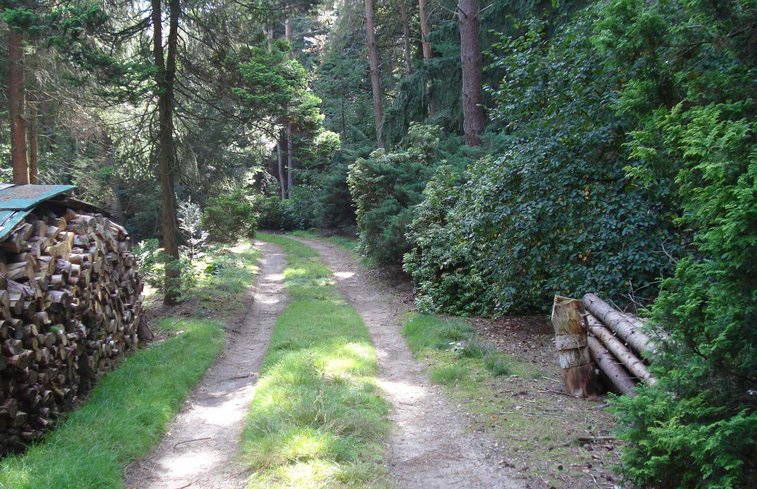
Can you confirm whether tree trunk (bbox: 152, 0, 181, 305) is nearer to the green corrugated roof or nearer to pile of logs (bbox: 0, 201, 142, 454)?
pile of logs (bbox: 0, 201, 142, 454)

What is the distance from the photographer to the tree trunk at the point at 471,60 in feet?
46.7

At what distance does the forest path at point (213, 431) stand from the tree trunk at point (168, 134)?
8.23ft

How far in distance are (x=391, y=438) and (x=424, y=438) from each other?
12.6 inches

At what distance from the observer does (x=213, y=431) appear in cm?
605

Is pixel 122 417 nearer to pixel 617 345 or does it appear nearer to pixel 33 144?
pixel 617 345

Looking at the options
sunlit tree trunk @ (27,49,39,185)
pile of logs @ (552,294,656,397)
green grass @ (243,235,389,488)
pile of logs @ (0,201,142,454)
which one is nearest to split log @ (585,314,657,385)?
pile of logs @ (552,294,656,397)

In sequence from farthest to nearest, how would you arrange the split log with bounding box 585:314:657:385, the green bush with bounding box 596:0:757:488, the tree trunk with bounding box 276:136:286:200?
the tree trunk with bounding box 276:136:286:200
the split log with bounding box 585:314:657:385
the green bush with bounding box 596:0:757:488

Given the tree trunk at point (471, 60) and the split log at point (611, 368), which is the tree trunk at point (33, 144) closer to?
the tree trunk at point (471, 60)

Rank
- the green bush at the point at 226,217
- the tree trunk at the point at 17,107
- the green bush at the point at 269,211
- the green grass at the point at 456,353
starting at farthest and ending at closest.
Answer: the green bush at the point at 269,211 < the green bush at the point at 226,217 < the tree trunk at the point at 17,107 < the green grass at the point at 456,353

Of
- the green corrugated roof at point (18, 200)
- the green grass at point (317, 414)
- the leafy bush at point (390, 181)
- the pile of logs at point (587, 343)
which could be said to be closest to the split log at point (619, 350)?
the pile of logs at point (587, 343)

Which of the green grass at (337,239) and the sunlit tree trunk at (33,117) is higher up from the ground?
the sunlit tree trunk at (33,117)

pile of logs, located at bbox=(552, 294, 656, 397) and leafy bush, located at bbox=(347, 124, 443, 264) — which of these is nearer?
pile of logs, located at bbox=(552, 294, 656, 397)

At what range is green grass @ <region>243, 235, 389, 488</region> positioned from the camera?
4.57 metres

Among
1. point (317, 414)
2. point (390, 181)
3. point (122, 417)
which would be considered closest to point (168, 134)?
point (122, 417)
